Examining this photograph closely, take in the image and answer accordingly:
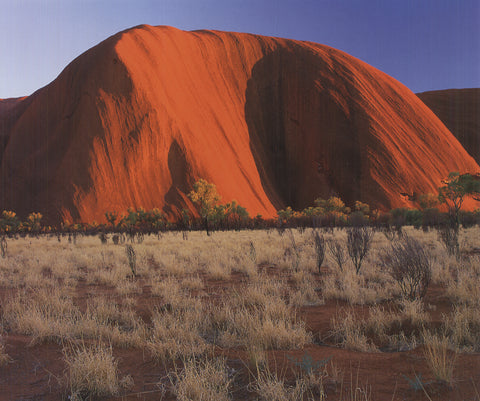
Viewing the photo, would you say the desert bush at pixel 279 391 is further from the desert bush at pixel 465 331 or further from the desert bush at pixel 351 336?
the desert bush at pixel 465 331

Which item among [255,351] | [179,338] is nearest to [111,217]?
[179,338]

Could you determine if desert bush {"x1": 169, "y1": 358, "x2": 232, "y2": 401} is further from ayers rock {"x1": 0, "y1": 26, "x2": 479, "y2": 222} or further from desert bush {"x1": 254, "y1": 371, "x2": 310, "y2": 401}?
ayers rock {"x1": 0, "y1": 26, "x2": 479, "y2": 222}

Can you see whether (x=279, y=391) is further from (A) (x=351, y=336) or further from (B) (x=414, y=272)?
(B) (x=414, y=272)

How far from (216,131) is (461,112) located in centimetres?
5706

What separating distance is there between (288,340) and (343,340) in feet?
1.83

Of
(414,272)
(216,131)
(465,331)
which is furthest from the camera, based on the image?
(216,131)

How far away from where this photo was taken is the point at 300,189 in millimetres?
46406

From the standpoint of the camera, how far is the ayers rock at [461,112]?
6388cm

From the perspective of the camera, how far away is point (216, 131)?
1764 inches

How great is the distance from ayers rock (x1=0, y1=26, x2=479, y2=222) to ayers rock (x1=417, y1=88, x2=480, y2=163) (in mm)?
15556

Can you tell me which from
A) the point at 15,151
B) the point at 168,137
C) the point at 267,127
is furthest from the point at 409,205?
the point at 15,151

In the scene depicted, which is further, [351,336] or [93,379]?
[351,336]

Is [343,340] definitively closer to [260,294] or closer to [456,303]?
[260,294]

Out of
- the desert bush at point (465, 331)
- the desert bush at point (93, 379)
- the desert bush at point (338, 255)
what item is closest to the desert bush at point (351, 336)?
the desert bush at point (465, 331)
